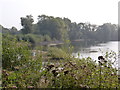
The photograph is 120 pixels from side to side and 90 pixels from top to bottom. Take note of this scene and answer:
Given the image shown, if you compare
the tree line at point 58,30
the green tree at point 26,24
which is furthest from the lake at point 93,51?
the green tree at point 26,24

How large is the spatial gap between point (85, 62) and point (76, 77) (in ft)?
3.58

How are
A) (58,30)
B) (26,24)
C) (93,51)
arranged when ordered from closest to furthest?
(93,51)
(26,24)
(58,30)

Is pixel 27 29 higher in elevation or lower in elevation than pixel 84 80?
higher

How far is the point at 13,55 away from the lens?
529 cm

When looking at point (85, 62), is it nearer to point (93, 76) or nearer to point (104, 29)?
point (93, 76)

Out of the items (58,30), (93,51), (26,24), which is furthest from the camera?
(58,30)

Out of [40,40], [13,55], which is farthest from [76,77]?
[40,40]

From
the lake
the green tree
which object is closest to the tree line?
the green tree

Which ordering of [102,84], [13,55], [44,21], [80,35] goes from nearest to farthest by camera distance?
[102,84], [13,55], [44,21], [80,35]

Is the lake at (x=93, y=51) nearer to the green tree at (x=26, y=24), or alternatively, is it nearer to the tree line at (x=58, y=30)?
the tree line at (x=58, y=30)

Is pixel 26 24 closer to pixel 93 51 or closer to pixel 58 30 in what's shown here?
pixel 58 30

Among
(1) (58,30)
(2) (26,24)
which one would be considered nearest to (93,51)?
(2) (26,24)

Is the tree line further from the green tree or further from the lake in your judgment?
the lake

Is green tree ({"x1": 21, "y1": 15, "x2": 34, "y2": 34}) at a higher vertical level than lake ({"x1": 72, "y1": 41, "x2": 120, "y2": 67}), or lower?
higher
